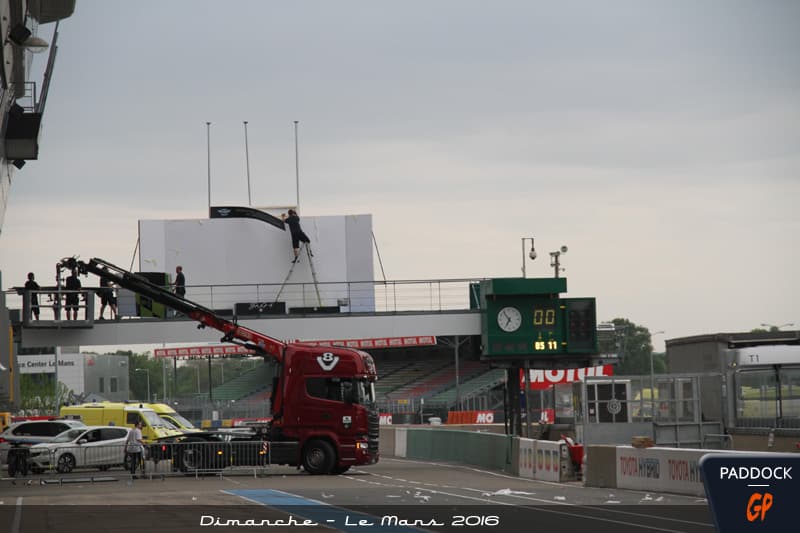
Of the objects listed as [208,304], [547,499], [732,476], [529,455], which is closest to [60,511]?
[547,499]

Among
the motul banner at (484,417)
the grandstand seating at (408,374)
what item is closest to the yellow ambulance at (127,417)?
the motul banner at (484,417)

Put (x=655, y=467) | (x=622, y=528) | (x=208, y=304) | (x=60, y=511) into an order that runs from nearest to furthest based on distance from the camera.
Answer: (x=622, y=528)
(x=60, y=511)
(x=655, y=467)
(x=208, y=304)

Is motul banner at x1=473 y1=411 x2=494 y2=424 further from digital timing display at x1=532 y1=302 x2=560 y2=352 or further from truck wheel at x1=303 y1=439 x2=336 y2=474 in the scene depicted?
truck wheel at x1=303 y1=439 x2=336 y2=474

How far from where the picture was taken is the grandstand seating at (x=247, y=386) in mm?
87750

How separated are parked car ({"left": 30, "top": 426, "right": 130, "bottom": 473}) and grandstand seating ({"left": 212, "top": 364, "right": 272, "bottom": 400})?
4679 cm

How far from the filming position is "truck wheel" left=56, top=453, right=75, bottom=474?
127 ft

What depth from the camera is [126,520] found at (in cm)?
1989

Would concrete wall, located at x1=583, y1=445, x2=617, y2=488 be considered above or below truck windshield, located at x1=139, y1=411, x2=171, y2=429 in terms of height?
below

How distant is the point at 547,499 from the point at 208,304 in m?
42.3

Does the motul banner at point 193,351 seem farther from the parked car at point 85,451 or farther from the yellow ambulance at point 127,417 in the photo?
the parked car at point 85,451

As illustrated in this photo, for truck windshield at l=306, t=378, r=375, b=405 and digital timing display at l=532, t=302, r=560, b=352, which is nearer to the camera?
truck windshield at l=306, t=378, r=375, b=405

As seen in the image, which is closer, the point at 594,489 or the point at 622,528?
the point at 622,528

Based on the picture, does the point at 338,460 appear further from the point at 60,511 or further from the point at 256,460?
the point at 60,511

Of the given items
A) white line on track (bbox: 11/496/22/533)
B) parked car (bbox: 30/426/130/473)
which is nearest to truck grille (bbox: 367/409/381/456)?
parked car (bbox: 30/426/130/473)
